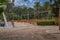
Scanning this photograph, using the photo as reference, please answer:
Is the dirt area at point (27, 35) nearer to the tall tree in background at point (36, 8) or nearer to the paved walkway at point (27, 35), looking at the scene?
the paved walkway at point (27, 35)

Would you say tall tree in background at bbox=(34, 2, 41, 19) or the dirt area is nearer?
the dirt area

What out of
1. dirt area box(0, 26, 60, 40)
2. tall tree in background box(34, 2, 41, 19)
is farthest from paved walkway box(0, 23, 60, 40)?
tall tree in background box(34, 2, 41, 19)

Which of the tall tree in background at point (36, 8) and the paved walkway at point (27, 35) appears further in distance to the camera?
the tall tree in background at point (36, 8)

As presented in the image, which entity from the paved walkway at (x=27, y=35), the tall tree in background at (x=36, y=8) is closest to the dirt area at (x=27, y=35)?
the paved walkway at (x=27, y=35)

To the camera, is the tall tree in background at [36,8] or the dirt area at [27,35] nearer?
the dirt area at [27,35]

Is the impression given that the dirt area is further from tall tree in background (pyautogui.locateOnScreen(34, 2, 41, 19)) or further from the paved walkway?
tall tree in background (pyautogui.locateOnScreen(34, 2, 41, 19))

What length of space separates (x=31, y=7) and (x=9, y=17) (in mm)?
1996

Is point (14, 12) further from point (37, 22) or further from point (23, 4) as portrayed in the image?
point (37, 22)

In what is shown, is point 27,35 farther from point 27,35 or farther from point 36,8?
point 36,8

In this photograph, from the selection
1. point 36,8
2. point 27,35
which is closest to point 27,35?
point 27,35

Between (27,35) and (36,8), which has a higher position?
(36,8)

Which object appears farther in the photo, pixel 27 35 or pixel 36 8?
pixel 36 8

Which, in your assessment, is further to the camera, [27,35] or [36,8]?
[36,8]

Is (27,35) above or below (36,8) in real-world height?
below
